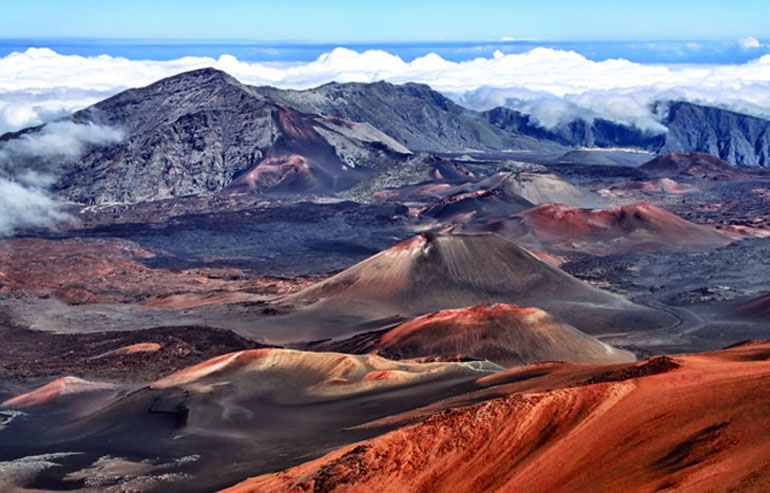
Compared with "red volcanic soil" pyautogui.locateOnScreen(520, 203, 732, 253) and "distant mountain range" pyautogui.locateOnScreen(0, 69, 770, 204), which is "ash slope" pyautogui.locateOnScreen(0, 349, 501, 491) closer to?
"red volcanic soil" pyautogui.locateOnScreen(520, 203, 732, 253)

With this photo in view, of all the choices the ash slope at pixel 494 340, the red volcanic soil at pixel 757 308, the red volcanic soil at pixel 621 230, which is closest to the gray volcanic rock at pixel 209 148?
the red volcanic soil at pixel 621 230

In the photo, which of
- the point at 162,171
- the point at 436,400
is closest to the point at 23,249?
the point at 162,171

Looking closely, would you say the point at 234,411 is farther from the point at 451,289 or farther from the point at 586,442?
the point at 451,289

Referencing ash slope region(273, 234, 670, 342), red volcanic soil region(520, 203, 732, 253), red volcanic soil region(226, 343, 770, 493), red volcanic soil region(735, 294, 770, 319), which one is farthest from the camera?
red volcanic soil region(520, 203, 732, 253)

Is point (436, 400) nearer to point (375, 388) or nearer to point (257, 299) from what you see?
point (375, 388)

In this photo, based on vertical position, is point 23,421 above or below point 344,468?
below

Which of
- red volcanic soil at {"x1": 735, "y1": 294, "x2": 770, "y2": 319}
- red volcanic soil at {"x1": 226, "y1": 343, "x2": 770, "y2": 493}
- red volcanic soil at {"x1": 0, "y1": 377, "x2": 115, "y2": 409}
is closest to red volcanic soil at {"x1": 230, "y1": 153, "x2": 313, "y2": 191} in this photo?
red volcanic soil at {"x1": 735, "y1": 294, "x2": 770, "y2": 319}
